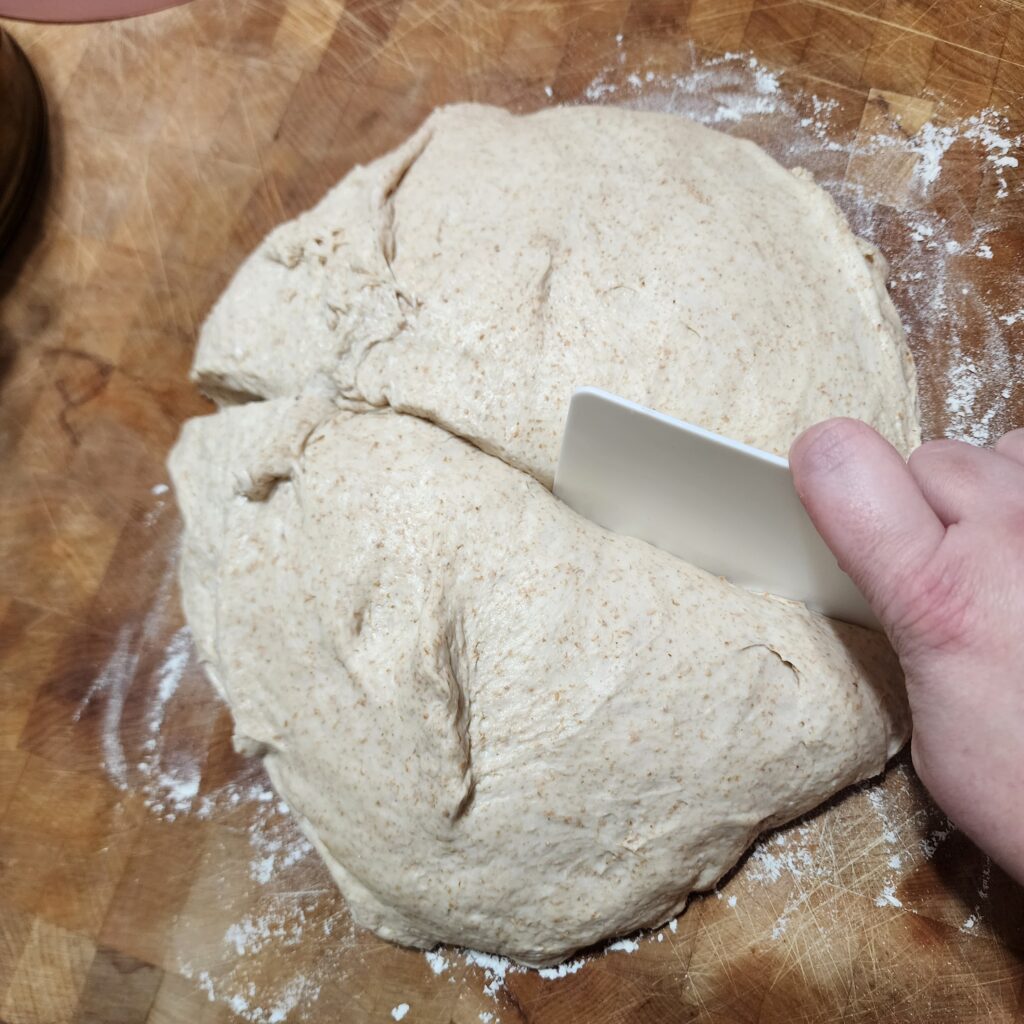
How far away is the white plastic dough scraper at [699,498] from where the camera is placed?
106 centimetres

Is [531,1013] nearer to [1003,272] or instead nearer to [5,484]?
[5,484]

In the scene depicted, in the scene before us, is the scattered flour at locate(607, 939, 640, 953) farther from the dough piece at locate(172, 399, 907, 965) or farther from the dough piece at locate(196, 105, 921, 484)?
the dough piece at locate(196, 105, 921, 484)

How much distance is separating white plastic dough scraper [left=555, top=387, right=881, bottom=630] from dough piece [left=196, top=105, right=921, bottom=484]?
0.33 ft

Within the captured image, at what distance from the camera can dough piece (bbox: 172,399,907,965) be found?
1140 mm

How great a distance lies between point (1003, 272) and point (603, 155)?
77 centimetres

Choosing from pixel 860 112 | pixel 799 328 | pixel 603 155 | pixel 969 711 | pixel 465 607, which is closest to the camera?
pixel 969 711

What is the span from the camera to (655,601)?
1167 mm

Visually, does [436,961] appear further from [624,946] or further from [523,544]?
[523,544]

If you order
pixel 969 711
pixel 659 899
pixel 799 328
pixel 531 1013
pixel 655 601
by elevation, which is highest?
pixel 799 328

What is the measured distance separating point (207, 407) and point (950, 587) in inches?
53.4

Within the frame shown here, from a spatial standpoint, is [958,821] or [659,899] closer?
[958,821]

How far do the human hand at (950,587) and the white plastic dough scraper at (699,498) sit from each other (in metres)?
0.13

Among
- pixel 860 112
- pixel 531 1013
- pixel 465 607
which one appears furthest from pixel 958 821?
pixel 860 112

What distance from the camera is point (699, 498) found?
1149 millimetres
